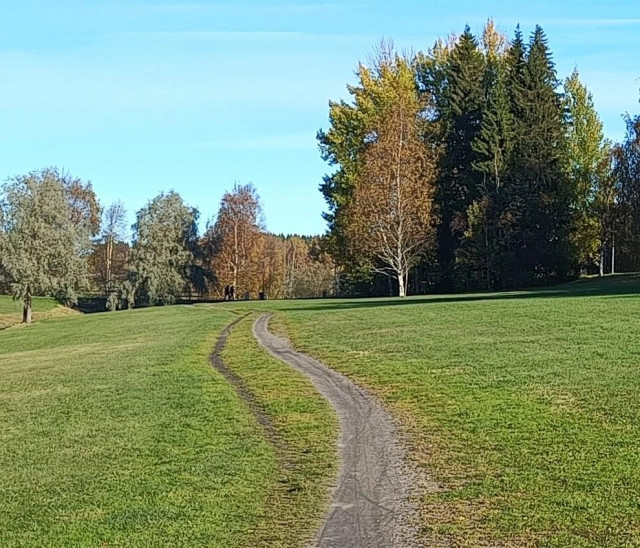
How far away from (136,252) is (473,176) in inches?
1191

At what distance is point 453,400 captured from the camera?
514 inches

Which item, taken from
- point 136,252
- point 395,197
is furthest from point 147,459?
point 136,252

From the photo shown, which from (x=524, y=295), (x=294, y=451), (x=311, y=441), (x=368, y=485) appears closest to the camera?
(x=368, y=485)

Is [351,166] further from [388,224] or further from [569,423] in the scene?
[569,423]

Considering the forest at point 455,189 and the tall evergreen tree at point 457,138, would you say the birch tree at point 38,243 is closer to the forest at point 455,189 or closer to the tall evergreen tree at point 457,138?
the forest at point 455,189

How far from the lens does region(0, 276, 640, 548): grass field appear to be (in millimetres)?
7301

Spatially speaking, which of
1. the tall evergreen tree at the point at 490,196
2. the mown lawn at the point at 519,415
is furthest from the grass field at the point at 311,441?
the tall evergreen tree at the point at 490,196

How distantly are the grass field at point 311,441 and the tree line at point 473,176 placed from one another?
34150mm

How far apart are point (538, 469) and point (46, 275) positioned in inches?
2185

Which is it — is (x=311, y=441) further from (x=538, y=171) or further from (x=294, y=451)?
(x=538, y=171)

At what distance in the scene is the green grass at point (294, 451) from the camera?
7242 mm

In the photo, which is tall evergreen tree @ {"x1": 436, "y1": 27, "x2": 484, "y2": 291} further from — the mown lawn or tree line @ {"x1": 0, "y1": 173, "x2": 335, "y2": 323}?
the mown lawn

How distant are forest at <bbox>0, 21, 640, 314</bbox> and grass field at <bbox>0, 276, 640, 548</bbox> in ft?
113

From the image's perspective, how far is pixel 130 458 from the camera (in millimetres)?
10492
